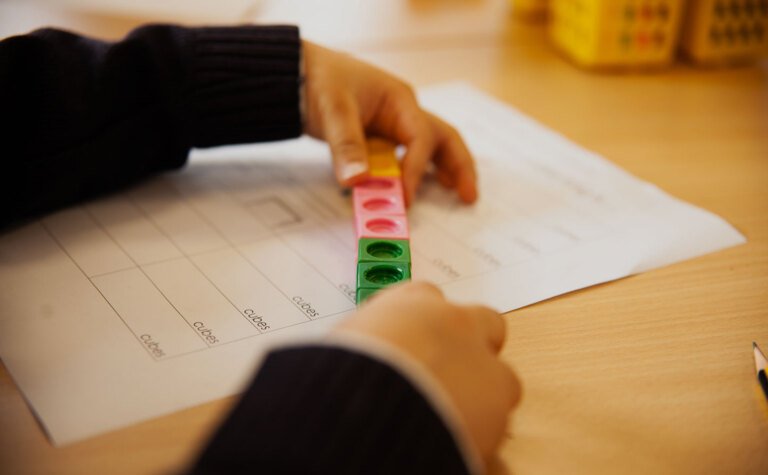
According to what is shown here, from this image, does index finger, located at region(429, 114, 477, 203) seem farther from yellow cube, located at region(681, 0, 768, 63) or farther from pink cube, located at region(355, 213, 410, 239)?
yellow cube, located at region(681, 0, 768, 63)

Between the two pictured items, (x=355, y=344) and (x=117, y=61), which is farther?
(x=117, y=61)

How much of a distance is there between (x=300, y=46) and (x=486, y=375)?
1.13 feet

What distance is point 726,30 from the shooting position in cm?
81

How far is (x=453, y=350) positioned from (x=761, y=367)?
174mm

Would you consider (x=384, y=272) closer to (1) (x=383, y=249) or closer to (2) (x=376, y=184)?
(1) (x=383, y=249)

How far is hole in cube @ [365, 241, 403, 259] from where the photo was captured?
0.45m

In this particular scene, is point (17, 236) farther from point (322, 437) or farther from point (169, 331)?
point (322, 437)

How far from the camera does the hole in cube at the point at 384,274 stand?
43 cm

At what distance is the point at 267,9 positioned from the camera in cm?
90

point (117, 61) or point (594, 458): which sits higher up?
point (117, 61)

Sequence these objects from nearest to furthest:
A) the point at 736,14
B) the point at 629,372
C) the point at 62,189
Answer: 1. the point at 629,372
2. the point at 62,189
3. the point at 736,14

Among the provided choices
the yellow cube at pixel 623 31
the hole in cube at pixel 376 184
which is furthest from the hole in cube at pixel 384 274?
the yellow cube at pixel 623 31

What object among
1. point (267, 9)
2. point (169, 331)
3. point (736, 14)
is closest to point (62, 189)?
point (169, 331)

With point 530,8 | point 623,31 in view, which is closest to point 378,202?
point 623,31
